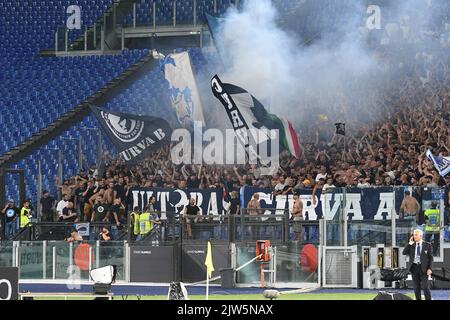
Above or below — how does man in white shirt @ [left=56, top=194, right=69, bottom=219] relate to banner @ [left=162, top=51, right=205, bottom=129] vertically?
below

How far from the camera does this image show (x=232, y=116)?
2841cm

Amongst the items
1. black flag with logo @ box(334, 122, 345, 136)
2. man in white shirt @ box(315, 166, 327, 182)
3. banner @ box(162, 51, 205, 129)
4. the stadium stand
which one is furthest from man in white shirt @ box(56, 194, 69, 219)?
black flag with logo @ box(334, 122, 345, 136)

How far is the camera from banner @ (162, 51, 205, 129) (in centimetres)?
3119

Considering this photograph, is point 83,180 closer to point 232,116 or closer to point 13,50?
point 232,116

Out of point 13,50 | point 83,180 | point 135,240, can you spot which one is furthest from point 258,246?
point 13,50

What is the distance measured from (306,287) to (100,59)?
706 inches

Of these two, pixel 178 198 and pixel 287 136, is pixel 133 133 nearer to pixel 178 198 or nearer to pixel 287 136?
pixel 178 198

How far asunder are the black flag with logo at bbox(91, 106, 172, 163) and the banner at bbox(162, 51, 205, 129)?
1196 millimetres

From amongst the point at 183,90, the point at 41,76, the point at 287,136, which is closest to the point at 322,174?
the point at 287,136

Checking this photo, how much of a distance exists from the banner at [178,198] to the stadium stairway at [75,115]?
7444 millimetres

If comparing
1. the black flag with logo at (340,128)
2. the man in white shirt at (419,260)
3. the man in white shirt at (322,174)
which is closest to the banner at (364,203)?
the man in white shirt at (322,174)

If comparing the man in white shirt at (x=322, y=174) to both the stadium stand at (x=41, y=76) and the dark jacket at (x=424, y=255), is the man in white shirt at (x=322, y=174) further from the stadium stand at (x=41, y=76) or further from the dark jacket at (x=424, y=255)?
the stadium stand at (x=41, y=76)

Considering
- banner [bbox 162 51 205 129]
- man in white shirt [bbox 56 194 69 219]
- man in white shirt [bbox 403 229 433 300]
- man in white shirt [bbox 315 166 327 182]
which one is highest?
banner [bbox 162 51 205 129]

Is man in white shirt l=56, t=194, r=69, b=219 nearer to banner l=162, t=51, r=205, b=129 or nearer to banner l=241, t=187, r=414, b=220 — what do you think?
banner l=162, t=51, r=205, b=129
